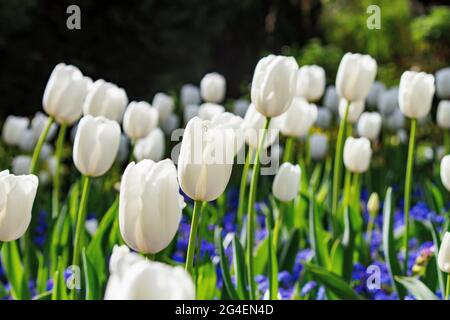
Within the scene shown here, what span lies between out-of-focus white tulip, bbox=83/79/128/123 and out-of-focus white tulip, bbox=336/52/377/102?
673mm

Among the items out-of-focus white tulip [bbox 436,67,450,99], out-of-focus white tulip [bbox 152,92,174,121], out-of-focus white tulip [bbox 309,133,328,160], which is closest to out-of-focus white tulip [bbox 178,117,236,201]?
out-of-focus white tulip [bbox 152,92,174,121]

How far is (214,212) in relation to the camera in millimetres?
2941

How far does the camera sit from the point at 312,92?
2811mm

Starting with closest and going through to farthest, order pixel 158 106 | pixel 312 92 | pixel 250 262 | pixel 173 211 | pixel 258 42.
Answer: pixel 173 211 → pixel 250 262 → pixel 312 92 → pixel 158 106 → pixel 258 42

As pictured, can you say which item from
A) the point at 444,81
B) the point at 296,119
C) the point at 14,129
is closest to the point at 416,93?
the point at 296,119

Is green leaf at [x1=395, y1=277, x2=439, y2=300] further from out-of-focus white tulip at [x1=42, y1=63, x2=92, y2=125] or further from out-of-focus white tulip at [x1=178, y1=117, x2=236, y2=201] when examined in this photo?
out-of-focus white tulip at [x1=42, y1=63, x2=92, y2=125]

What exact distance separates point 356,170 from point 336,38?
32.0 ft

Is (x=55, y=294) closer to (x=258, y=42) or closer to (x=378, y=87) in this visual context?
(x=378, y=87)

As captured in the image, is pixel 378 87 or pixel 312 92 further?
pixel 378 87

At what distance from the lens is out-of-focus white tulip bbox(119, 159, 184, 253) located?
1137 mm

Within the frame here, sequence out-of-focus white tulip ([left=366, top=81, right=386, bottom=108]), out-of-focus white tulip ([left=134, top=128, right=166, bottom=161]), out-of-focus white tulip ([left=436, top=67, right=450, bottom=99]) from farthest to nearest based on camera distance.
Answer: out-of-focus white tulip ([left=366, top=81, right=386, bottom=108])
out-of-focus white tulip ([left=436, top=67, right=450, bottom=99])
out-of-focus white tulip ([left=134, top=128, right=166, bottom=161])

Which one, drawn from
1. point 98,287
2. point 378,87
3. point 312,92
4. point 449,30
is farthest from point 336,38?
point 98,287

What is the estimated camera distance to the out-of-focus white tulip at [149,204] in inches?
44.8

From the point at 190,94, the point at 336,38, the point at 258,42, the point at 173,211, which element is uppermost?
the point at 336,38
